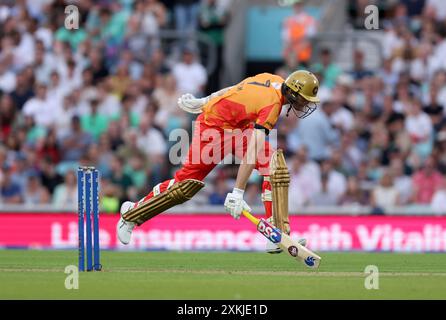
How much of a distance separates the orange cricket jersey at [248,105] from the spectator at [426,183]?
A: 554 centimetres

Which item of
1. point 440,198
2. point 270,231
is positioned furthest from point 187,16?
point 270,231

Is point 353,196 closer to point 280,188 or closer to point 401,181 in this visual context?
point 401,181

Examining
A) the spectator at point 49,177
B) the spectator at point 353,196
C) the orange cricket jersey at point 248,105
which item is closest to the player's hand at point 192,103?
the orange cricket jersey at point 248,105

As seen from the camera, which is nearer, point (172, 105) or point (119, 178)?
point (119, 178)

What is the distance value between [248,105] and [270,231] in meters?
1.27

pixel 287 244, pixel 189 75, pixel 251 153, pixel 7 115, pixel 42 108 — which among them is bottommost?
pixel 287 244

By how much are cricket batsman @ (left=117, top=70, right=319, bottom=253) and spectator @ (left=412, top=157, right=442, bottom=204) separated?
5.07 meters

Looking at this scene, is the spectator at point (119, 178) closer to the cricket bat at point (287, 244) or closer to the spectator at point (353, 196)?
the spectator at point (353, 196)

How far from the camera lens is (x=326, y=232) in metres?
15.5

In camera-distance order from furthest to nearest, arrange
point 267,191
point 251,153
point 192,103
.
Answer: point 192,103, point 267,191, point 251,153

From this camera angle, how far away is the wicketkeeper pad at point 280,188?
11190 millimetres

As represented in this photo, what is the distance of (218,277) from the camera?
10.7 meters

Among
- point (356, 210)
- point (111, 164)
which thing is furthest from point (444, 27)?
point (111, 164)

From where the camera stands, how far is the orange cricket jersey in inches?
443
